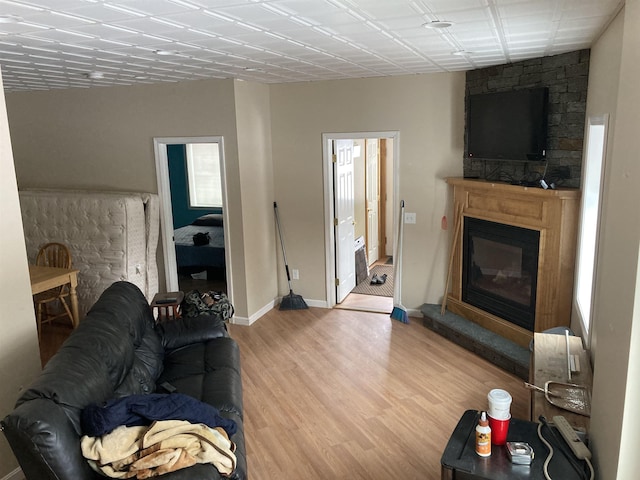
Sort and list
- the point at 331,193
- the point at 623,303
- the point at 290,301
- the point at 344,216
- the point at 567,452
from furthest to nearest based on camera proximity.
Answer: the point at 344,216 < the point at 290,301 < the point at 331,193 < the point at 567,452 < the point at 623,303

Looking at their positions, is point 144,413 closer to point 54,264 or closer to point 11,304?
point 11,304

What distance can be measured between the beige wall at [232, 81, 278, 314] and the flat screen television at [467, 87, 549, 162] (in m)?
2.09

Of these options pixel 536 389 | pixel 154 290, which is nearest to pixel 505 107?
pixel 536 389

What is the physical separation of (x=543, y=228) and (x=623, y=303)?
2.51 metres

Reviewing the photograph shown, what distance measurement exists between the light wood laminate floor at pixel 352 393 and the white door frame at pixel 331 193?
441 mm

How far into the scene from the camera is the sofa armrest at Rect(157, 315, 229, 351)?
12.4 ft

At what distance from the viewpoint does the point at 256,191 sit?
537 centimetres

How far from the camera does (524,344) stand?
4340 millimetres

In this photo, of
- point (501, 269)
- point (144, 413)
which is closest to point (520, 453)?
point (144, 413)

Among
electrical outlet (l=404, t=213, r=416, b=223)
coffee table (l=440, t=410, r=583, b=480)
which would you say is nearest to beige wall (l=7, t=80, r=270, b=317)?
electrical outlet (l=404, t=213, r=416, b=223)

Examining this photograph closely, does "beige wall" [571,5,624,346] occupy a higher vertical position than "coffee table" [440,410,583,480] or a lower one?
higher

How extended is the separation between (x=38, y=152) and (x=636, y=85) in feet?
19.5

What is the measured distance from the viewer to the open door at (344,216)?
5.65m

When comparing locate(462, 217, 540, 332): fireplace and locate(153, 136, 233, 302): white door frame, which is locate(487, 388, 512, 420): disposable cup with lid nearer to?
locate(462, 217, 540, 332): fireplace
